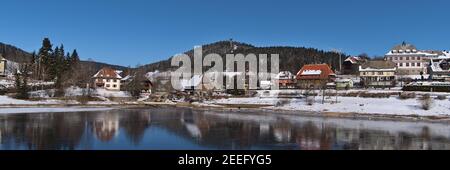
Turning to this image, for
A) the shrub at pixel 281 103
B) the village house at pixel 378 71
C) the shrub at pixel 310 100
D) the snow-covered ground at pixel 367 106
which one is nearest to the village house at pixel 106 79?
the snow-covered ground at pixel 367 106

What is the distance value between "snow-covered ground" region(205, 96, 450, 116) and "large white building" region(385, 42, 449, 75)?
31013 mm

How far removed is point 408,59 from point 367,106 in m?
39.3

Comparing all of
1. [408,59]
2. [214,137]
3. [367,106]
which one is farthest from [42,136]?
[408,59]

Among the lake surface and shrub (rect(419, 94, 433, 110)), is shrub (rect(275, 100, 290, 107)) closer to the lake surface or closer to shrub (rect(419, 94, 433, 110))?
shrub (rect(419, 94, 433, 110))

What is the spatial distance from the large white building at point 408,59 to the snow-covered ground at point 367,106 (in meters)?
31.0

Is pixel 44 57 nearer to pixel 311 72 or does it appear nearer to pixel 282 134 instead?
pixel 311 72

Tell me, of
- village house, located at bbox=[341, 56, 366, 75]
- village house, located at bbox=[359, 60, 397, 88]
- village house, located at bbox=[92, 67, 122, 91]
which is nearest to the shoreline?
village house, located at bbox=[92, 67, 122, 91]

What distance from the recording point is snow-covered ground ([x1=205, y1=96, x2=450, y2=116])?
141ft

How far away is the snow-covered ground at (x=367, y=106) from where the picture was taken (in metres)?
43.1

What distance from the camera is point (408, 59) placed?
81.6 m

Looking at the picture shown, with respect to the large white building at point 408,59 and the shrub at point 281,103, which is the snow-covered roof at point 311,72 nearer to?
the large white building at point 408,59

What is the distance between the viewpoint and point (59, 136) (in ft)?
79.1

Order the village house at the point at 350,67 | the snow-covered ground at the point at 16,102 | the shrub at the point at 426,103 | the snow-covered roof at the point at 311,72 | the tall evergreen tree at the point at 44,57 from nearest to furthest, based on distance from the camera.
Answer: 1. the shrub at the point at 426,103
2. the snow-covered ground at the point at 16,102
3. the snow-covered roof at the point at 311,72
4. the tall evergreen tree at the point at 44,57
5. the village house at the point at 350,67
